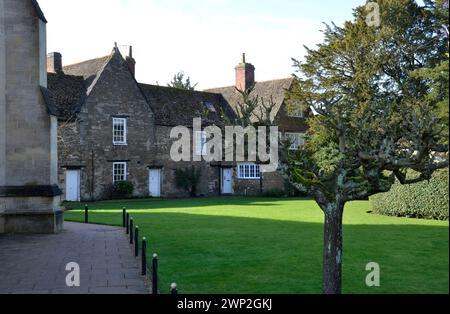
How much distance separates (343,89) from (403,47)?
438cm

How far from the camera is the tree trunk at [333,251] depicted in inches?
287

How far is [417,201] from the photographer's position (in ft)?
71.9

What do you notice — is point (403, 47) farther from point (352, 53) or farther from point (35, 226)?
point (35, 226)

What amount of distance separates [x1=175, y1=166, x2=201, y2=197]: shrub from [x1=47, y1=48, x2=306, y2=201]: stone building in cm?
41

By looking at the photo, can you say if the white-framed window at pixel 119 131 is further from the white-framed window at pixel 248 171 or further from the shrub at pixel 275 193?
the shrub at pixel 275 193

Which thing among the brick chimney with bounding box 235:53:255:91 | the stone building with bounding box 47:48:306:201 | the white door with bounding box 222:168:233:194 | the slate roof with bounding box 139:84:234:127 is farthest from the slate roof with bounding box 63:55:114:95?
the white door with bounding box 222:168:233:194

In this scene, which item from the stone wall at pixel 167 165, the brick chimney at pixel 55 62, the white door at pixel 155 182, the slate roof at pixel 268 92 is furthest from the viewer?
the slate roof at pixel 268 92

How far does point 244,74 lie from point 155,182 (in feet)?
43.3

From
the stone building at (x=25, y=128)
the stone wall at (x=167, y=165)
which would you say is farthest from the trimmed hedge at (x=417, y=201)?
the stone wall at (x=167, y=165)

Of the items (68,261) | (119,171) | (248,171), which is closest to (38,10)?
(68,261)

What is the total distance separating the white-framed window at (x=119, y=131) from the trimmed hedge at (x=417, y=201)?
65.3 ft

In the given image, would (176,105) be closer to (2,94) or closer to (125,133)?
(125,133)

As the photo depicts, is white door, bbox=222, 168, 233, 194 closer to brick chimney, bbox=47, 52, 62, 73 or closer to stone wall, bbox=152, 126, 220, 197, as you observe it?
stone wall, bbox=152, 126, 220, 197

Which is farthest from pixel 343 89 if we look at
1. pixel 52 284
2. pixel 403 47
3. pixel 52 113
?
pixel 52 284
